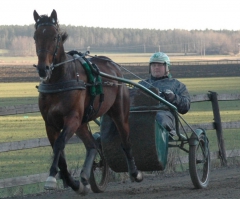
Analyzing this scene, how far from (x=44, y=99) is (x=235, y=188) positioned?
250 cm

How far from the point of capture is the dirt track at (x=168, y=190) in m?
7.64

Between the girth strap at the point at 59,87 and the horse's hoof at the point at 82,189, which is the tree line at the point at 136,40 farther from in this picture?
the girth strap at the point at 59,87

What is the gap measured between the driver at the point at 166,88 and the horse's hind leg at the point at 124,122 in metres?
0.44

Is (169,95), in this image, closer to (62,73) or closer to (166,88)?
(166,88)

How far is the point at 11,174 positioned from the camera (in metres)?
11.4

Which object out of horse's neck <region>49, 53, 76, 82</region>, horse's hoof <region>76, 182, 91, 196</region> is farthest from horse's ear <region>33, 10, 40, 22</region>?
horse's hoof <region>76, 182, 91, 196</region>

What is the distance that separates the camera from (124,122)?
8.05 meters

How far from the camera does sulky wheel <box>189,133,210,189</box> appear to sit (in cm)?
821

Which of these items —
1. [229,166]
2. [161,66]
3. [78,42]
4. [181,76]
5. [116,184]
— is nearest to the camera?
[161,66]

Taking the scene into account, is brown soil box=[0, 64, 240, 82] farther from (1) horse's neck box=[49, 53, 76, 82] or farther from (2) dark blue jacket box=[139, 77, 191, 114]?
(1) horse's neck box=[49, 53, 76, 82]

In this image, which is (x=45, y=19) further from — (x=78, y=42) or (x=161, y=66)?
(x=78, y=42)

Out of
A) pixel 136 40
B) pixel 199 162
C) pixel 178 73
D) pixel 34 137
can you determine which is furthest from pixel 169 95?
pixel 136 40

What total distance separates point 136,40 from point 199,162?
178255 mm

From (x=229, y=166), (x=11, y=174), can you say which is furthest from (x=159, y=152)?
(x=11, y=174)
